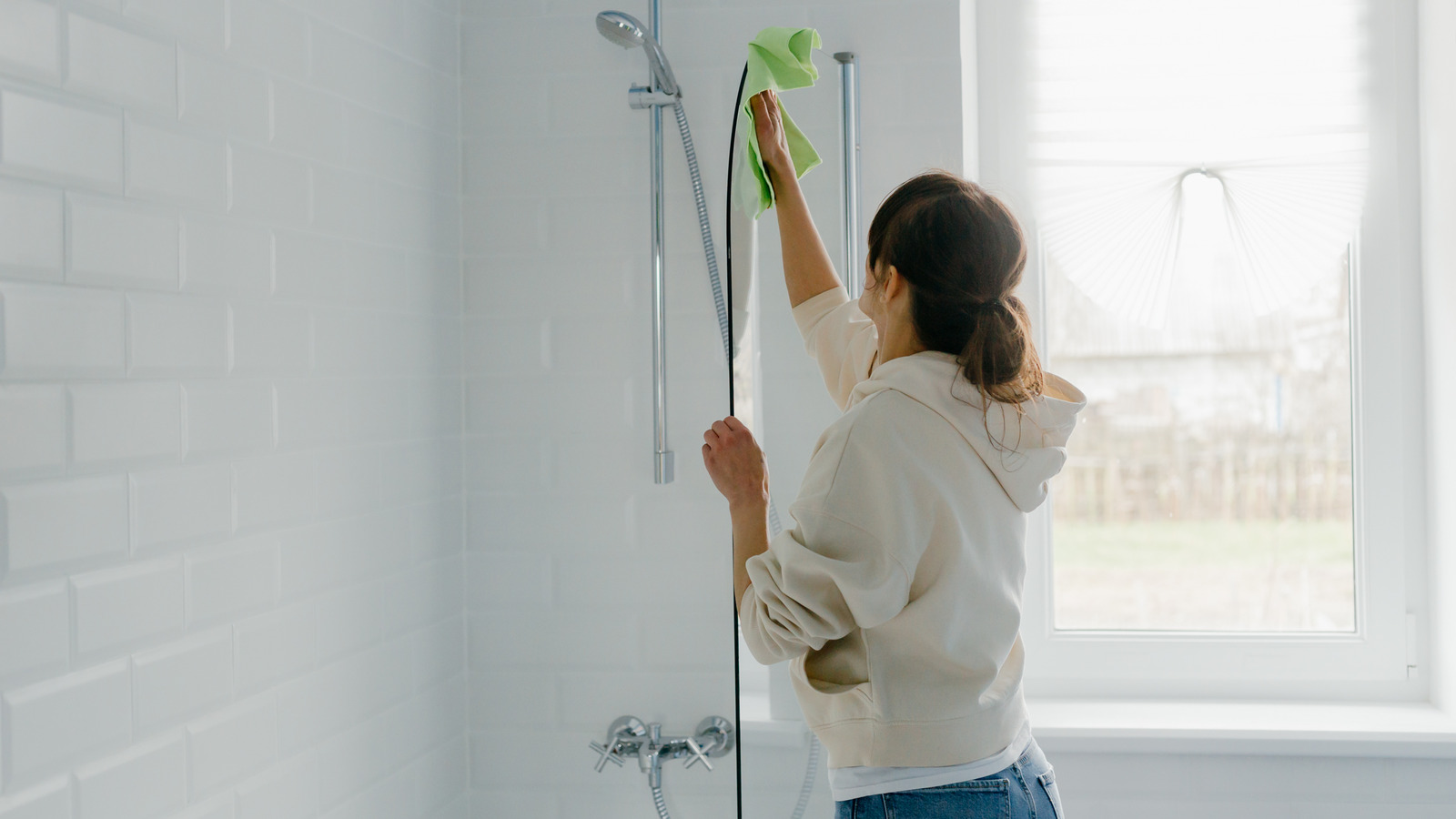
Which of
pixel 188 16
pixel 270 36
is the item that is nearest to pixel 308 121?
pixel 270 36

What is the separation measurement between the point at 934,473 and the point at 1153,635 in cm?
98

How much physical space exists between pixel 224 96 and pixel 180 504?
17.6 inches

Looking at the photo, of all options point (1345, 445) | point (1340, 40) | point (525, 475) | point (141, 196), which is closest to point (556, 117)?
point (525, 475)

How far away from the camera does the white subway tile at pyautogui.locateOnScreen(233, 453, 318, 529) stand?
1143mm

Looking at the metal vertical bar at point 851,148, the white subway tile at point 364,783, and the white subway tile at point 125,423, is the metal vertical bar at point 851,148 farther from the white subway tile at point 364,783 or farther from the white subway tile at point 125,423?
the white subway tile at point 364,783

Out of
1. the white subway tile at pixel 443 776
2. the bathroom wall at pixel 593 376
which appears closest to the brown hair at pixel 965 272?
the bathroom wall at pixel 593 376

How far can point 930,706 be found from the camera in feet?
3.19

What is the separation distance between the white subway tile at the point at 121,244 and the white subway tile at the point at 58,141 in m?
0.02

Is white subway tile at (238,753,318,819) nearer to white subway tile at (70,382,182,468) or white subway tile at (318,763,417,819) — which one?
white subway tile at (318,763,417,819)

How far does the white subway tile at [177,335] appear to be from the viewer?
0.99m

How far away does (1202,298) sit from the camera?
170 centimetres

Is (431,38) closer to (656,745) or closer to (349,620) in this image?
(349,620)

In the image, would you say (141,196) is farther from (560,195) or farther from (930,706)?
(930,706)

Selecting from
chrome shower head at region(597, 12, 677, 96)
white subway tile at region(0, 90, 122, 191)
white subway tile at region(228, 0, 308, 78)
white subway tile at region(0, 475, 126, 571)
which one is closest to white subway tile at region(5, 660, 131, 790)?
white subway tile at region(0, 475, 126, 571)
